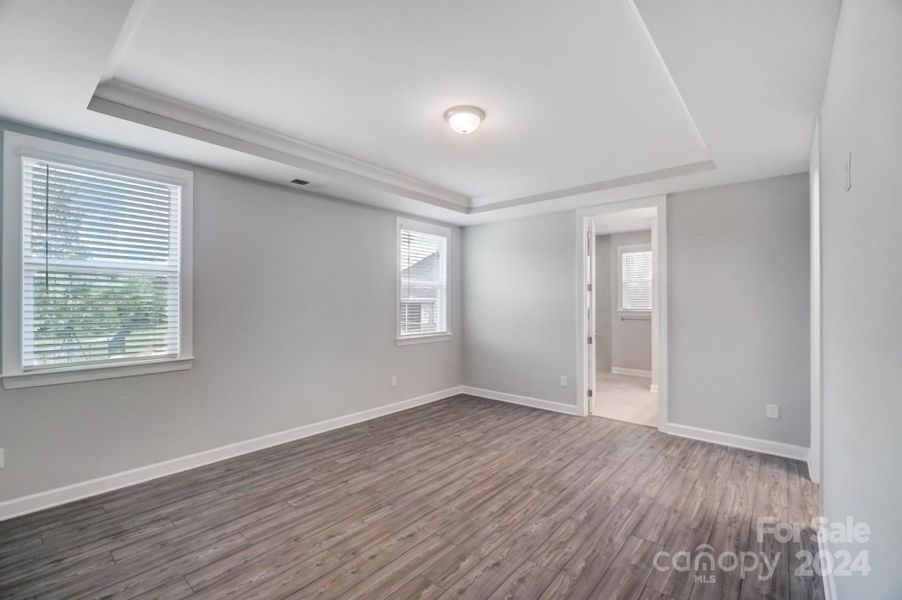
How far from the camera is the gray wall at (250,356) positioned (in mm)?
2748

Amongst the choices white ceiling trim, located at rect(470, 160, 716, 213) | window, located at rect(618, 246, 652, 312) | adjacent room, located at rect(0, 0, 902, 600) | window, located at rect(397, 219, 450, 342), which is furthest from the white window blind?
window, located at rect(397, 219, 450, 342)

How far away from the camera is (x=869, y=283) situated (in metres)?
1.06

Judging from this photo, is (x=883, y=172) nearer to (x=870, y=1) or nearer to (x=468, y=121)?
(x=870, y=1)

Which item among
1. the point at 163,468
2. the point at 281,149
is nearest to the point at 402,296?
the point at 281,149

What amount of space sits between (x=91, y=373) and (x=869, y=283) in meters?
4.08

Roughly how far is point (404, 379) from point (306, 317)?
5.14ft

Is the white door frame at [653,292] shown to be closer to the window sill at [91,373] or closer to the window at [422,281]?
the window at [422,281]

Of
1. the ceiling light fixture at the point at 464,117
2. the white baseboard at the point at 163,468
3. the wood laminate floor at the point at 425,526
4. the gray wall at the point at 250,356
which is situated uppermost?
the ceiling light fixture at the point at 464,117

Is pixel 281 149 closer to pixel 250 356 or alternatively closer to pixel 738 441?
pixel 250 356

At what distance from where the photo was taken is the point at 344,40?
201cm

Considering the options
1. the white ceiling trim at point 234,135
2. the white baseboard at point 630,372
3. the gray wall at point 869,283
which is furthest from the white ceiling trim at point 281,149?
the white baseboard at point 630,372

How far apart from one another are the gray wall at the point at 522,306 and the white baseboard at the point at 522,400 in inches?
2.2

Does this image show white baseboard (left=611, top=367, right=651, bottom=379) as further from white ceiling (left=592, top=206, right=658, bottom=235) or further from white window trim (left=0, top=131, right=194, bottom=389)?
white window trim (left=0, top=131, right=194, bottom=389)

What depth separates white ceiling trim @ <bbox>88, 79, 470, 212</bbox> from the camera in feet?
8.11
